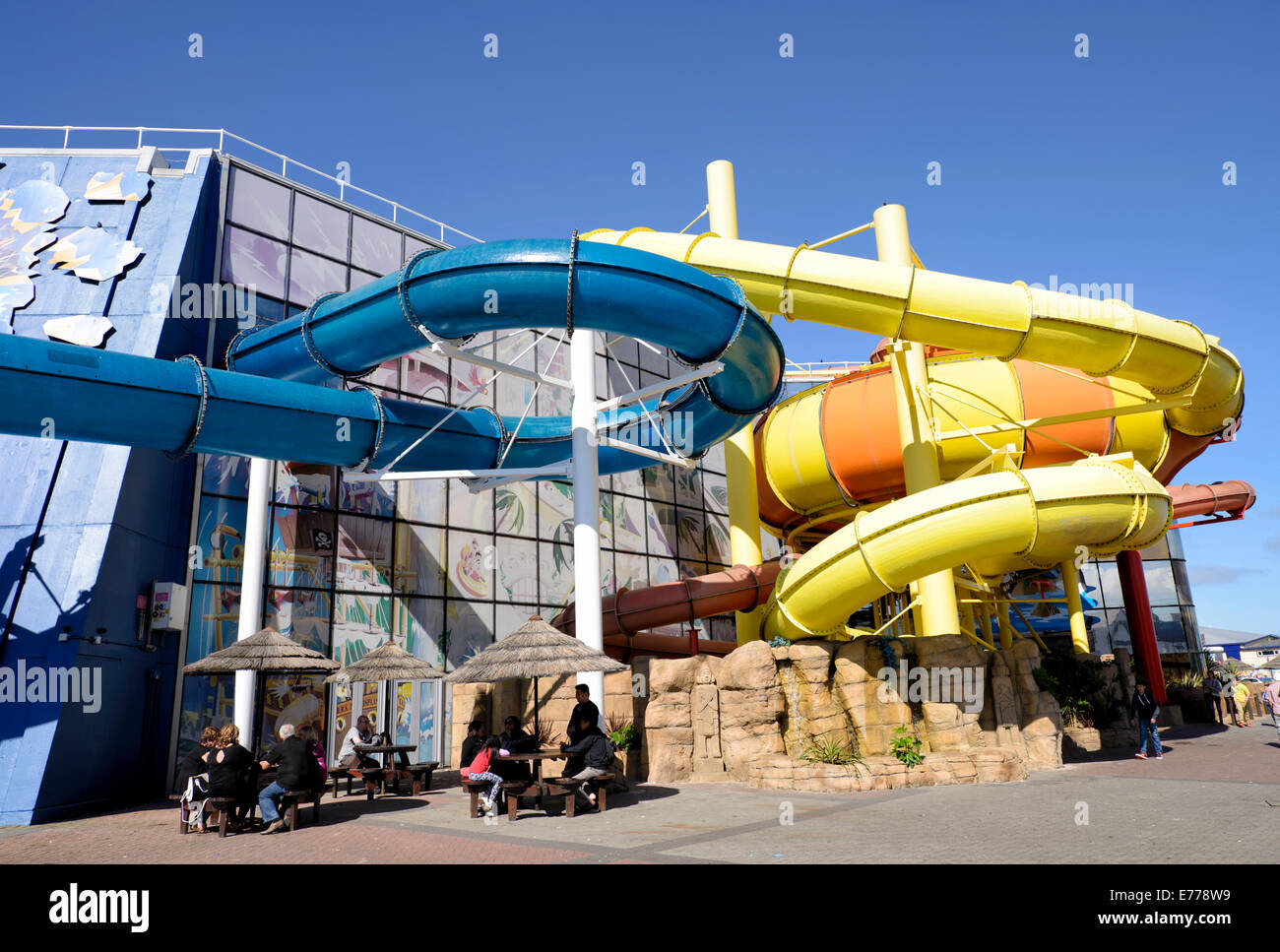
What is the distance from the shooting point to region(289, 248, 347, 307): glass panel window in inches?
745

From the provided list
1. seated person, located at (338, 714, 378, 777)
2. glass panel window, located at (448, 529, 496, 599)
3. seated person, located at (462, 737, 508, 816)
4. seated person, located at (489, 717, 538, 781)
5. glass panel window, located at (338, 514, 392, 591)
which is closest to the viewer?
seated person, located at (462, 737, 508, 816)

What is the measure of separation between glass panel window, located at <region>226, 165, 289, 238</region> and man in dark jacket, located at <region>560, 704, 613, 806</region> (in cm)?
1304

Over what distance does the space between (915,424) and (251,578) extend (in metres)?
13.3

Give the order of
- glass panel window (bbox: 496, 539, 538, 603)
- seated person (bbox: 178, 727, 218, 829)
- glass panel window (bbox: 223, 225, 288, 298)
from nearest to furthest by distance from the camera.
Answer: seated person (bbox: 178, 727, 218, 829), glass panel window (bbox: 223, 225, 288, 298), glass panel window (bbox: 496, 539, 538, 603)

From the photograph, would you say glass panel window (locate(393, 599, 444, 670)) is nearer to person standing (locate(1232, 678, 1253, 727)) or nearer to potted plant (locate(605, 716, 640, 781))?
potted plant (locate(605, 716, 640, 781))

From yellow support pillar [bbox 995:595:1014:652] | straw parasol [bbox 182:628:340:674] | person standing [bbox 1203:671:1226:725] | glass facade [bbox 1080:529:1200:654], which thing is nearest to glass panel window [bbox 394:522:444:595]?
straw parasol [bbox 182:628:340:674]

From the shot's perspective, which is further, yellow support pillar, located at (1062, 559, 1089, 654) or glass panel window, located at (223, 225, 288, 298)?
yellow support pillar, located at (1062, 559, 1089, 654)

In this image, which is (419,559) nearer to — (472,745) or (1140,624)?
(472,745)

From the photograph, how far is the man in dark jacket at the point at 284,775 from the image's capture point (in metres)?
10.4

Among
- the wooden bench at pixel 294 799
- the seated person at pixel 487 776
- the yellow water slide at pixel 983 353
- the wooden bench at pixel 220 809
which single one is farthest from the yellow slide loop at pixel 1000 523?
the wooden bench at pixel 220 809

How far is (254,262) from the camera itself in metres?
18.1

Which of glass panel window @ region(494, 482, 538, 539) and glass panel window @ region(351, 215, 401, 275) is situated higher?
glass panel window @ region(351, 215, 401, 275)

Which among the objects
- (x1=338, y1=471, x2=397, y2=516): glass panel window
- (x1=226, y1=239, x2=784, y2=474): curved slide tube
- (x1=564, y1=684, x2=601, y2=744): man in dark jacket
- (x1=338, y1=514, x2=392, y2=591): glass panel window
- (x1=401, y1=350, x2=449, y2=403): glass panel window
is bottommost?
(x1=564, y1=684, x2=601, y2=744): man in dark jacket
